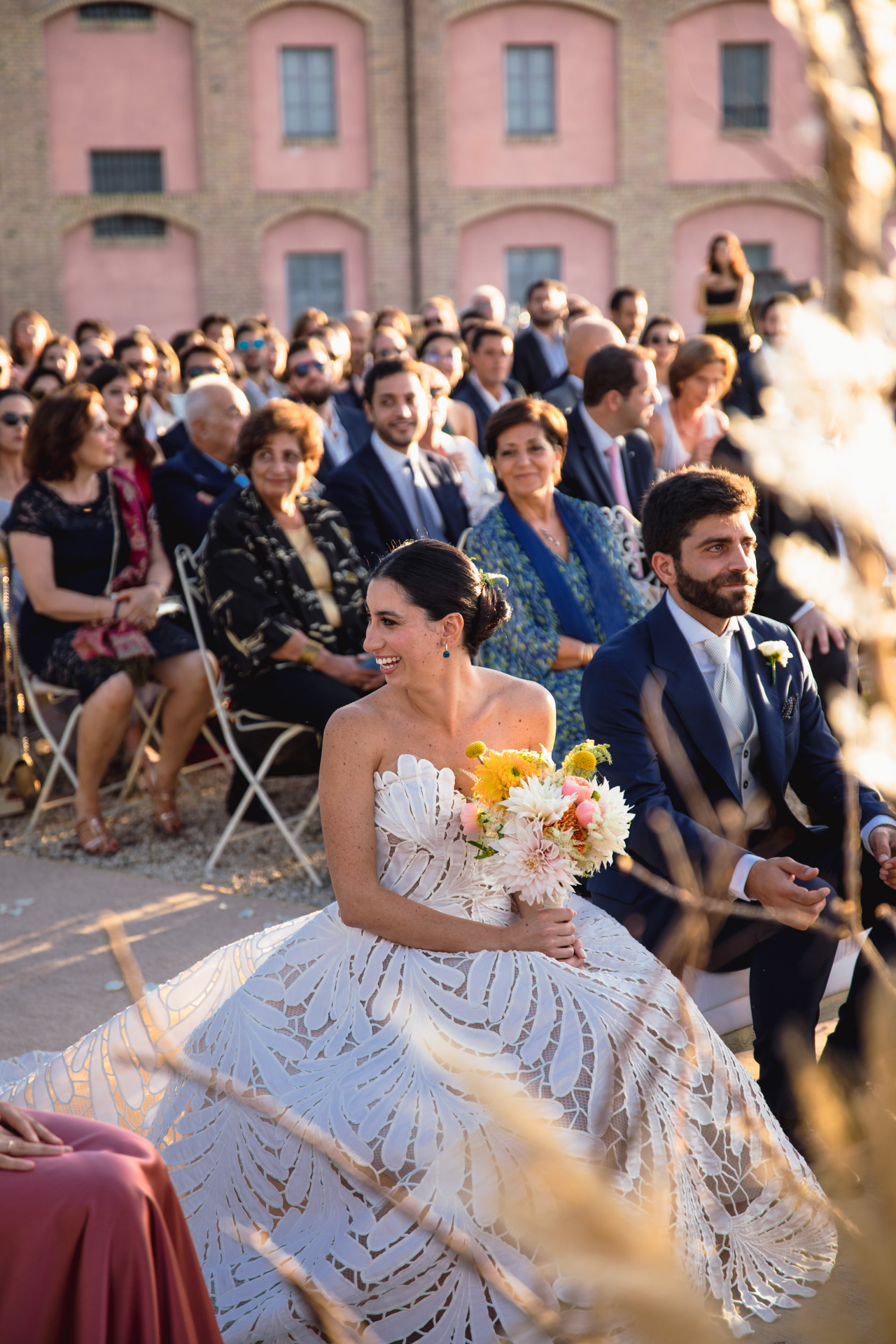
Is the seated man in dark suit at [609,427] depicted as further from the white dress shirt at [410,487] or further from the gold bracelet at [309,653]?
the gold bracelet at [309,653]

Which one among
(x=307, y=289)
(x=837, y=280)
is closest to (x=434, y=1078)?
(x=837, y=280)

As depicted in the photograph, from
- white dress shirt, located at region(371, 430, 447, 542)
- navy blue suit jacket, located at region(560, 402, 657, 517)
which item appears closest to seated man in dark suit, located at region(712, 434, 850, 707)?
navy blue suit jacket, located at region(560, 402, 657, 517)

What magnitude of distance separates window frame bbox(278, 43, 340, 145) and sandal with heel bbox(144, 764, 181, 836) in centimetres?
2100

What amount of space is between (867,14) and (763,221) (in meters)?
26.8

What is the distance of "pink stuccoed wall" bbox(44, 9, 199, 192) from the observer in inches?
920

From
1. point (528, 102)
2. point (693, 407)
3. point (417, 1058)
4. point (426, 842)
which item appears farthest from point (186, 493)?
point (528, 102)

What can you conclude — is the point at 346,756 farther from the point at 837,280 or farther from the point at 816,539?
the point at 816,539

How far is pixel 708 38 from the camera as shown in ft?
79.7

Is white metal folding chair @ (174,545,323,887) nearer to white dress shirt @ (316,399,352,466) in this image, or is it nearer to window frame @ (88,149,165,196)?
white dress shirt @ (316,399,352,466)

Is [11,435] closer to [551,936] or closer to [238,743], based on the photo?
[238,743]

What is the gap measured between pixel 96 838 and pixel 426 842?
3.10m

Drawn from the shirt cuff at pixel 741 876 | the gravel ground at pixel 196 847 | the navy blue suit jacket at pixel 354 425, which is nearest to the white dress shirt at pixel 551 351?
the navy blue suit jacket at pixel 354 425

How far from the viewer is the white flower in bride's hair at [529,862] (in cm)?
278

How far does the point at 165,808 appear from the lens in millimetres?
5871
